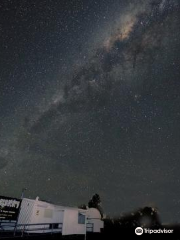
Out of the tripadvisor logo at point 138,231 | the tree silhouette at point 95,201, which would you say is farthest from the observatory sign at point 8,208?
the tree silhouette at point 95,201

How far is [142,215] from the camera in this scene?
68062mm

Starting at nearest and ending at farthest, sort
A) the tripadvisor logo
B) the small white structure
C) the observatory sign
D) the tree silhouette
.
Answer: the observatory sign → the tripadvisor logo → the small white structure → the tree silhouette

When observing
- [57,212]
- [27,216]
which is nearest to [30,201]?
[27,216]

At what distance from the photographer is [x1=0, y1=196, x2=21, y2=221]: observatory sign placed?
2181 cm

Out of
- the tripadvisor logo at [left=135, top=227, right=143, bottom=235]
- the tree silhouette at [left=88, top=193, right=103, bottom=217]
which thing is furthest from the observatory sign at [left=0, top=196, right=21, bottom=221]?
the tree silhouette at [left=88, top=193, right=103, bottom=217]

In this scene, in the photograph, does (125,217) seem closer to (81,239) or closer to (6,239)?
(81,239)

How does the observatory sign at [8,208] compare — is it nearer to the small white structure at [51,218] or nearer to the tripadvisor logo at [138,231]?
the small white structure at [51,218]

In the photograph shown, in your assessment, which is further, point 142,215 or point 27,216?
point 142,215

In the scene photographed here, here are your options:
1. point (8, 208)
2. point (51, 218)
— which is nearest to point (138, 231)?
point (51, 218)

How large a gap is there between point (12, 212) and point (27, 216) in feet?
20.2

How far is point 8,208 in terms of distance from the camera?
22.1 m

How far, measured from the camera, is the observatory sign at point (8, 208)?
71.6 feet

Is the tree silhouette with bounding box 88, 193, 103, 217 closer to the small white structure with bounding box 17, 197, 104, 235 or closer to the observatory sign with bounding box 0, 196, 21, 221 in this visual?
the small white structure with bounding box 17, 197, 104, 235

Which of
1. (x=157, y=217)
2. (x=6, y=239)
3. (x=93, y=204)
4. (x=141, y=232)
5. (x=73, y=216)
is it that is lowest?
(x=6, y=239)
